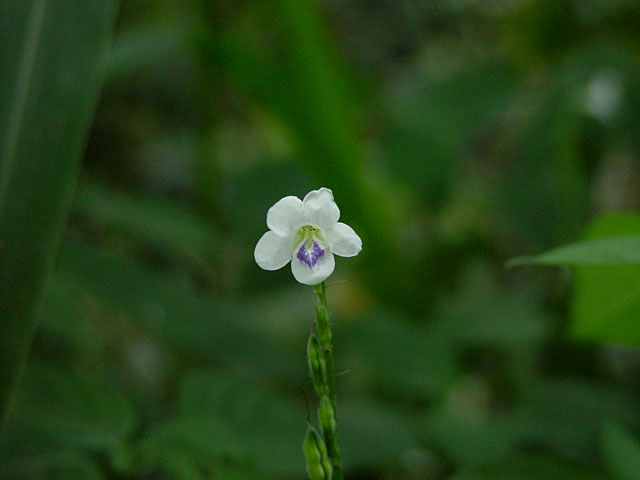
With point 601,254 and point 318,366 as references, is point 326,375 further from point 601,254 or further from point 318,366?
Answer: point 601,254

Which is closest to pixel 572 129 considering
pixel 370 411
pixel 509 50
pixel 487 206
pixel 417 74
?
pixel 487 206

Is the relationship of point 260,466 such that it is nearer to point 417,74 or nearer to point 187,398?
point 187,398

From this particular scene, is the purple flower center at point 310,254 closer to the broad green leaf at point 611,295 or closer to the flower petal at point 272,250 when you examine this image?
the flower petal at point 272,250

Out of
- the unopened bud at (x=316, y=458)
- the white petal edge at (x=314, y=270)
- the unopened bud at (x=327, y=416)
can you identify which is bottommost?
the unopened bud at (x=316, y=458)

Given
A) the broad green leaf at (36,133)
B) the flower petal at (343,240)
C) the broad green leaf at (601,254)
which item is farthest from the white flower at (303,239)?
the broad green leaf at (36,133)

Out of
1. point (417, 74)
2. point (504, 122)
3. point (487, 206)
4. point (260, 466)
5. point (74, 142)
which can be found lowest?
point (260, 466)
